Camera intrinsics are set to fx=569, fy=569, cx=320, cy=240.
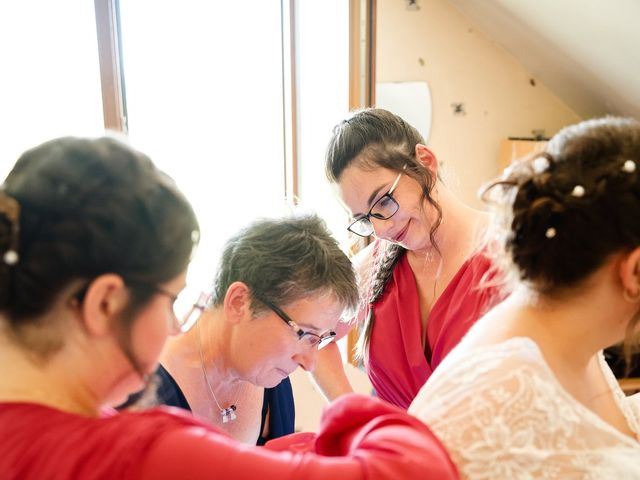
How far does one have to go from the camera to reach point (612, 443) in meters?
0.80

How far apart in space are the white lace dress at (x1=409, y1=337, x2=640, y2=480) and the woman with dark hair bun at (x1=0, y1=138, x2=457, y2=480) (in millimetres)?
117

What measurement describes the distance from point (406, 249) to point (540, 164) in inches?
32.3

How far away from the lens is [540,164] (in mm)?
813

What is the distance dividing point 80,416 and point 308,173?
231cm

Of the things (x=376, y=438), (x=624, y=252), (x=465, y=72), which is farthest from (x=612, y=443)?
Answer: (x=465, y=72)

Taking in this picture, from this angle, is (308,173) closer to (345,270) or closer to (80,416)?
(345,270)

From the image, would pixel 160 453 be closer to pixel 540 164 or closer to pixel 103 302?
pixel 103 302

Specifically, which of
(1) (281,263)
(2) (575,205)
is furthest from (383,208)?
(2) (575,205)

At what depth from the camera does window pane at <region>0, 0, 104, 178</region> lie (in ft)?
6.70

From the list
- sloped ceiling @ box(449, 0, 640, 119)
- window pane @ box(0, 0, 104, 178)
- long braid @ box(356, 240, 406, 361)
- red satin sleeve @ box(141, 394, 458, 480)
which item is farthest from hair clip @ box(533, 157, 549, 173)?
window pane @ box(0, 0, 104, 178)

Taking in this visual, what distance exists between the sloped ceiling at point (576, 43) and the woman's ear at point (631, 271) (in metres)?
1.67

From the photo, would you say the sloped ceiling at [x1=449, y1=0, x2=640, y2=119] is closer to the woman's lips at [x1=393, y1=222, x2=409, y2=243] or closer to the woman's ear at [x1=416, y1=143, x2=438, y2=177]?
the woman's ear at [x1=416, y1=143, x2=438, y2=177]

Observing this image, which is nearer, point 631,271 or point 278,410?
point 631,271

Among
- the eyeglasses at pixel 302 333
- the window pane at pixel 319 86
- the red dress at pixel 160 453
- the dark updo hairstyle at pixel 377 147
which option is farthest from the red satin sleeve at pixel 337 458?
the window pane at pixel 319 86
